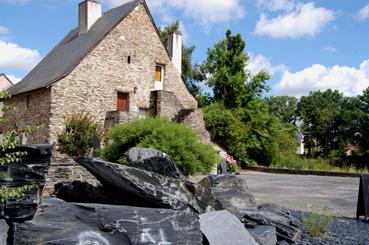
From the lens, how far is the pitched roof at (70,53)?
26.3 metres

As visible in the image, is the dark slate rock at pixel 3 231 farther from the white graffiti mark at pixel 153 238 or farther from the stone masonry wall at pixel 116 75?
the stone masonry wall at pixel 116 75

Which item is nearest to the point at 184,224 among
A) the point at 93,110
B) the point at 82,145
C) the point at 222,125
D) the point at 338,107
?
the point at 82,145

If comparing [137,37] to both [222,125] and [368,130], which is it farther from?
[368,130]

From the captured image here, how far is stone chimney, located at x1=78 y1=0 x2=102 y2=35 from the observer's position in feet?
99.3

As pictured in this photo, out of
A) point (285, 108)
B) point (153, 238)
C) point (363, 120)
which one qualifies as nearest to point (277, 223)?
point (153, 238)

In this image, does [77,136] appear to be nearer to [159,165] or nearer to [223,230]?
[159,165]

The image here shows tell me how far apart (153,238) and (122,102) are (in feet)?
79.3

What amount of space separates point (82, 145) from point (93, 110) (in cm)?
309

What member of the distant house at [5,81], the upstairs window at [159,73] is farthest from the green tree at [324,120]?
the distant house at [5,81]

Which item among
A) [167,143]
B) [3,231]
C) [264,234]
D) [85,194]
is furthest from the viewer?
[167,143]

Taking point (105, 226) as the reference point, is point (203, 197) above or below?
above

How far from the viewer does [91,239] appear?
4.15m

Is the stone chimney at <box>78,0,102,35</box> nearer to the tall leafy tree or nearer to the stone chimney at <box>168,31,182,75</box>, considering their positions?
the stone chimney at <box>168,31,182,75</box>

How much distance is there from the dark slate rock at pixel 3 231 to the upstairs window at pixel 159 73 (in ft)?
85.6
